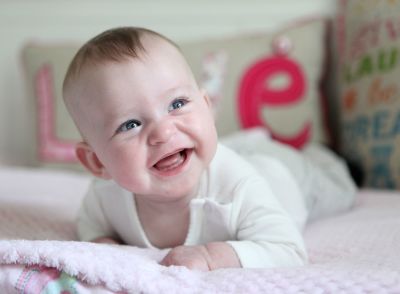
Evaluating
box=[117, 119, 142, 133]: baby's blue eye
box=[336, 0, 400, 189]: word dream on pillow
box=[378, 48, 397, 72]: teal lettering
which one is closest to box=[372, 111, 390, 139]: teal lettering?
box=[336, 0, 400, 189]: word dream on pillow

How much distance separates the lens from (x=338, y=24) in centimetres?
150

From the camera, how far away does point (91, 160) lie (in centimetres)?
83

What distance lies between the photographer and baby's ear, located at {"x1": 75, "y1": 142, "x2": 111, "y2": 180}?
0.82 metres

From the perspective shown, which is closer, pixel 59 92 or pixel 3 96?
pixel 59 92

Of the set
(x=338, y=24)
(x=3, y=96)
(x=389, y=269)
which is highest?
(x=338, y=24)

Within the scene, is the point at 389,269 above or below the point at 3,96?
above

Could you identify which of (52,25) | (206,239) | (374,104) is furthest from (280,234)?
(52,25)

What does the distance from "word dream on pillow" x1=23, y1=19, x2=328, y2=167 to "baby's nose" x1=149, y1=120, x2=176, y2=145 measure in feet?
2.50

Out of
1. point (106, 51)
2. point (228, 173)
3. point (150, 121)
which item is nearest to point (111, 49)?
point (106, 51)

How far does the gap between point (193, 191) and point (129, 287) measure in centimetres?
27

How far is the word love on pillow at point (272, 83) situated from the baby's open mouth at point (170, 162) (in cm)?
73

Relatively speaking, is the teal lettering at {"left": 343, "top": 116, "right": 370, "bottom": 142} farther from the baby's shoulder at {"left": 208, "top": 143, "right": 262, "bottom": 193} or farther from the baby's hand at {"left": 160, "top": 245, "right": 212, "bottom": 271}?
the baby's hand at {"left": 160, "top": 245, "right": 212, "bottom": 271}

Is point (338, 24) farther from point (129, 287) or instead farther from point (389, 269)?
point (129, 287)

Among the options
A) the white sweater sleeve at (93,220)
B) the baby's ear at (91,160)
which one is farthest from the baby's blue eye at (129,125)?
the white sweater sleeve at (93,220)
